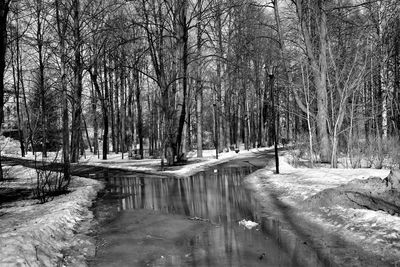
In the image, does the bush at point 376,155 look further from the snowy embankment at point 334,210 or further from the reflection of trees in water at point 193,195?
the reflection of trees in water at point 193,195

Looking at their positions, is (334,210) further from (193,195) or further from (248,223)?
(193,195)

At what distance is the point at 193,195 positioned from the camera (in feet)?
39.4

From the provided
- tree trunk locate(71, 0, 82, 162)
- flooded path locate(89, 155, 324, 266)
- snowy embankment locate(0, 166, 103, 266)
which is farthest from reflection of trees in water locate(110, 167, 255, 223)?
tree trunk locate(71, 0, 82, 162)

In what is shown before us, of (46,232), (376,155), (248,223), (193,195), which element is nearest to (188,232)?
(248,223)

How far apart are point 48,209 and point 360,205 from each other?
25.3 ft

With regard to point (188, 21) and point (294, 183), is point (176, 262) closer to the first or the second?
point (294, 183)

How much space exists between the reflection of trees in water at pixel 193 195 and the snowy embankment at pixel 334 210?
0.90 metres

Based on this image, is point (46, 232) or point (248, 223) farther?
point (248, 223)

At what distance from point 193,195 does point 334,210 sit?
16.5 ft

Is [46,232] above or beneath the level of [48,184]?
beneath

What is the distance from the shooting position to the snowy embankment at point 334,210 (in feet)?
20.3

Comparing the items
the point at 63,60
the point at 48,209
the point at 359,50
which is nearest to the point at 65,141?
the point at 63,60

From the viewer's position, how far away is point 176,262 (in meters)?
5.78

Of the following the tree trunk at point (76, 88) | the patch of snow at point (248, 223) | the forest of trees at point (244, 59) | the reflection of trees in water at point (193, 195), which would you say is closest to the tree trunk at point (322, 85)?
the forest of trees at point (244, 59)
